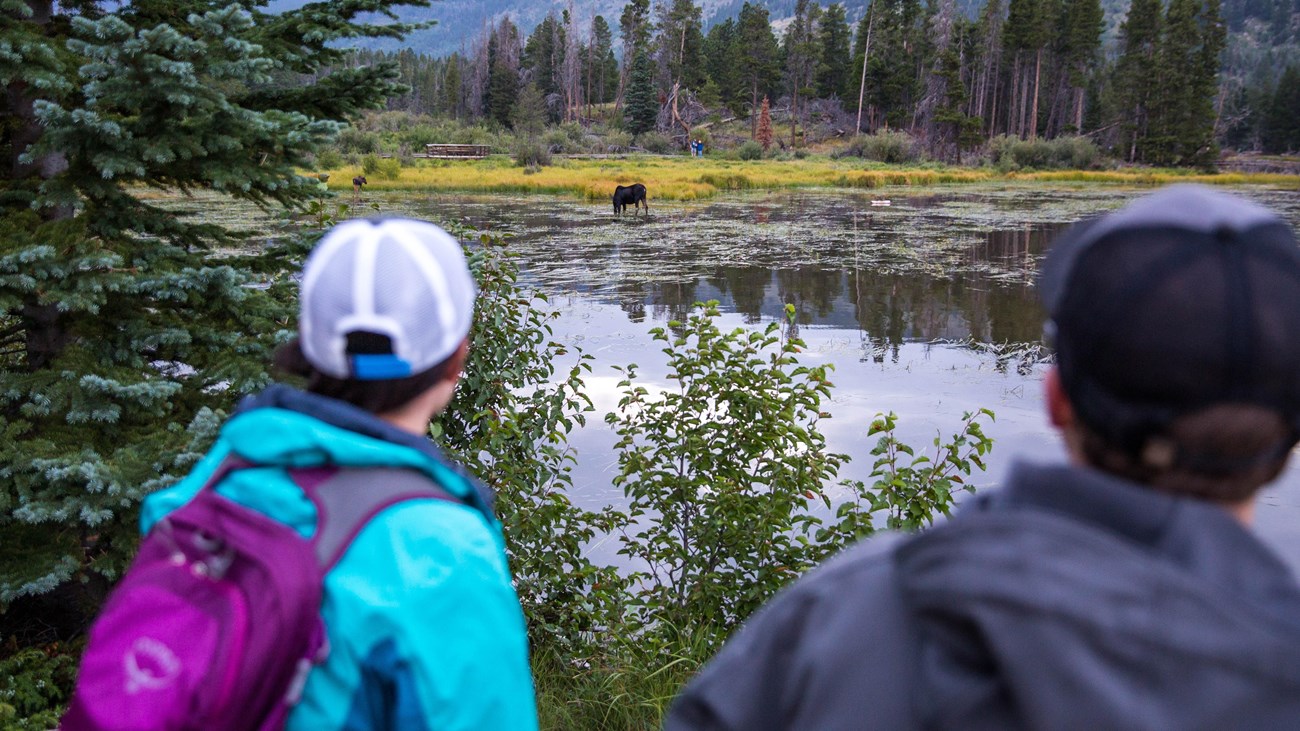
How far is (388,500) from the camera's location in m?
1.43

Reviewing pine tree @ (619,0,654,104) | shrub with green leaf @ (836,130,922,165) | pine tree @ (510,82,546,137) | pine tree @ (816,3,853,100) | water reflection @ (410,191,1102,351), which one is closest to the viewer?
water reflection @ (410,191,1102,351)

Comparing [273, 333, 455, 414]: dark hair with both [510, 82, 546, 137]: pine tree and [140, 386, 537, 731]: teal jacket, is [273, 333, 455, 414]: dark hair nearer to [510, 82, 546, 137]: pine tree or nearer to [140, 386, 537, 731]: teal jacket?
[140, 386, 537, 731]: teal jacket

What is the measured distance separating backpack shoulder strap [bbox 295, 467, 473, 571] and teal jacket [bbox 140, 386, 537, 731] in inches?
Result: 0.5

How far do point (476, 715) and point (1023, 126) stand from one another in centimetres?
7268

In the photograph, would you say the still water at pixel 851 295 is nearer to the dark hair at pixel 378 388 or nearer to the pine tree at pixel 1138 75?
the dark hair at pixel 378 388

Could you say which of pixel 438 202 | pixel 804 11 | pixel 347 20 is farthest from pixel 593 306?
pixel 804 11

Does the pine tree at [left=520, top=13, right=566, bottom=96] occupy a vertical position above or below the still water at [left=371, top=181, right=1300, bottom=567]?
above

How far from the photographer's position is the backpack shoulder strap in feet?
4.57

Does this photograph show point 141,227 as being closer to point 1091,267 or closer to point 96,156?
point 96,156

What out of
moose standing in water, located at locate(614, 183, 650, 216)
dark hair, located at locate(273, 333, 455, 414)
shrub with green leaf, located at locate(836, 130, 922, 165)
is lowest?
moose standing in water, located at locate(614, 183, 650, 216)

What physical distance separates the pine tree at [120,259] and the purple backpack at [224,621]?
7.53 ft

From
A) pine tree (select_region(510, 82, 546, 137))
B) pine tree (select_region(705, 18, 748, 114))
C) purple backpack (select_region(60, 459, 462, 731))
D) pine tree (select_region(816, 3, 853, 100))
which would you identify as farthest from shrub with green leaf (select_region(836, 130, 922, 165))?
purple backpack (select_region(60, 459, 462, 731))

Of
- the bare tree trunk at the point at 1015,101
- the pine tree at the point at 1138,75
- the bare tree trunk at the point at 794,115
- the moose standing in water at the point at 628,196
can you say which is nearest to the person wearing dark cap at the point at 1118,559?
the moose standing in water at the point at 628,196

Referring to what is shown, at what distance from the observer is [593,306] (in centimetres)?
1380
